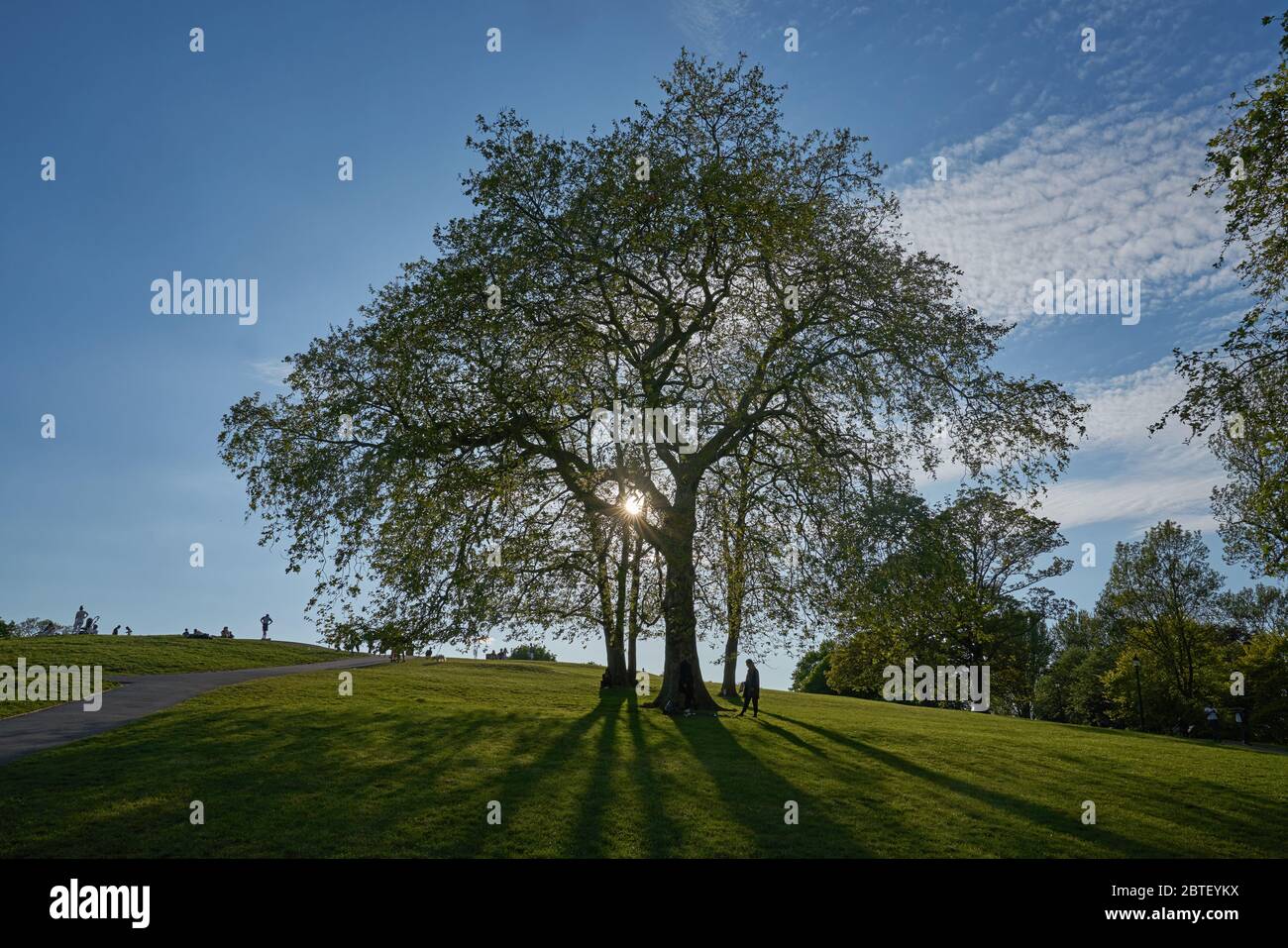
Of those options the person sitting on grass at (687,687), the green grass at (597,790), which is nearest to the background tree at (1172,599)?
the green grass at (597,790)

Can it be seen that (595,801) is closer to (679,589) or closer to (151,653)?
(679,589)

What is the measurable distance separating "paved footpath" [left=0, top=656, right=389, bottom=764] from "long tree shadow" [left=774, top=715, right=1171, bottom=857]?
1950 cm

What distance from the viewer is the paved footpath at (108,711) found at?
1811cm

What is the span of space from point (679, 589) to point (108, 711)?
17.1 m

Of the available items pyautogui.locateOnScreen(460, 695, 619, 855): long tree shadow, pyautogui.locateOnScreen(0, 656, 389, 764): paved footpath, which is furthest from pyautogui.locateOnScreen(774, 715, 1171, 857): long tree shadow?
pyautogui.locateOnScreen(0, 656, 389, 764): paved footpath

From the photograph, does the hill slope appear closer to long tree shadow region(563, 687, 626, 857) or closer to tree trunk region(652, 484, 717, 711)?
tree trunk region(652, 484, 717, 711)

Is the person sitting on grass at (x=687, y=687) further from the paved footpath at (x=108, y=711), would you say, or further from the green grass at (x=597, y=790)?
the paved footpath at (x=108, y=711)

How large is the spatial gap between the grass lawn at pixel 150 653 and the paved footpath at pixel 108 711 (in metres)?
2.00

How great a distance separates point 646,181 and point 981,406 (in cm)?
1185

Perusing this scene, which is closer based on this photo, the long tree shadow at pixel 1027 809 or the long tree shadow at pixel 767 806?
the long tree shadow at pixel 767 806

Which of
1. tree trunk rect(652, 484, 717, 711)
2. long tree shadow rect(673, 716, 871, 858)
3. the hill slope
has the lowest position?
the hill slope

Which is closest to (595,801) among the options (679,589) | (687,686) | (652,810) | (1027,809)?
(652,810)

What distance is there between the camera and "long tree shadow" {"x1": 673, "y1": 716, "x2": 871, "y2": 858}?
38.7 feet
